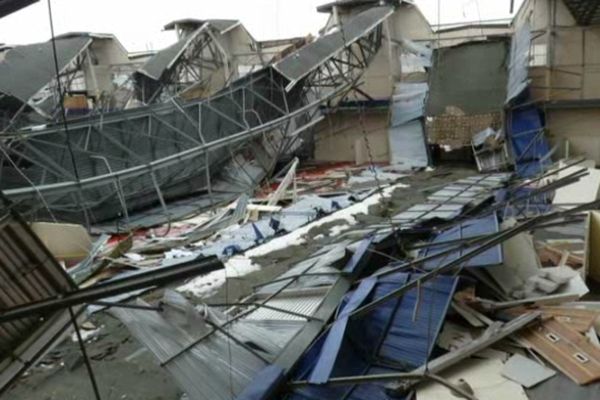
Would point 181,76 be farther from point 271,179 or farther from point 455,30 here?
point 455,30

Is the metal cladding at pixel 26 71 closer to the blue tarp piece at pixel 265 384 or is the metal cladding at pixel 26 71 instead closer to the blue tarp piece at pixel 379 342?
the blue tarp piece at pixel 379 342

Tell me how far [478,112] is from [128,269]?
13920 mm

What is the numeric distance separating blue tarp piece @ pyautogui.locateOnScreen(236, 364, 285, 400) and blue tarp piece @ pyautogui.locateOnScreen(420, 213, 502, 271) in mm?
2175

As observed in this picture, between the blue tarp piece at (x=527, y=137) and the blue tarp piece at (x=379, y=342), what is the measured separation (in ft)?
39.4

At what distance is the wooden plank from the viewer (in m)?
4.20

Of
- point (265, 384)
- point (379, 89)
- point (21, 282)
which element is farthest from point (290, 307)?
point (379, 89)

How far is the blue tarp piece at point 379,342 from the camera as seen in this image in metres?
4.48

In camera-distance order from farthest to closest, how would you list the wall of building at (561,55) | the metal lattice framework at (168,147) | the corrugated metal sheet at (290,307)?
1. the wall of building at (561,55)
2. the metal lattice framework at (168,147)
3. the corrugated metal sheet at (290,307)

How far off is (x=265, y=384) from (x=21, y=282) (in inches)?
86.4

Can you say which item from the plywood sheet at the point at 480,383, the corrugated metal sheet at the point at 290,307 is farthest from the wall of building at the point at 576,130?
the plywood sheet at the point at 480,383

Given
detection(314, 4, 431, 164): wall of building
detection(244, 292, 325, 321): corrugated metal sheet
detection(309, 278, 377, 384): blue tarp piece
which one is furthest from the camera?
detection(314, 4, 431, 164): wall of building

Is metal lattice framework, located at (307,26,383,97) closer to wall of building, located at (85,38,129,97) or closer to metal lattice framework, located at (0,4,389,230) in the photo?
metal lattice framework, located at (0,4,389,230)

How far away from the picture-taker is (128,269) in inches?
342

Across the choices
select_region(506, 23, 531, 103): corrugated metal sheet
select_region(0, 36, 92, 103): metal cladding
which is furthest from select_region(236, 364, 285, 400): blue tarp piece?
select_region(506, 23, 531, 103): corrugated metal sheet
